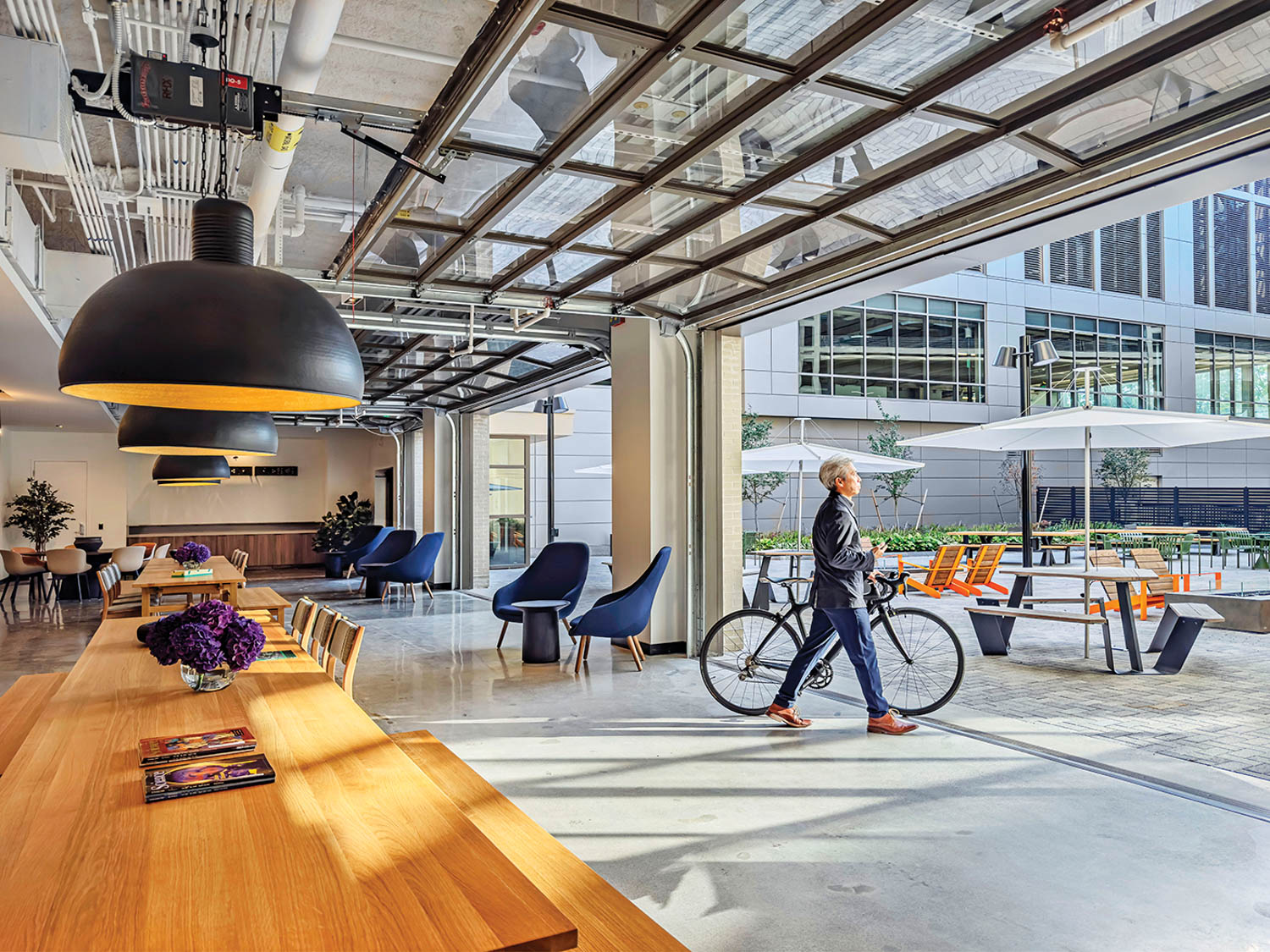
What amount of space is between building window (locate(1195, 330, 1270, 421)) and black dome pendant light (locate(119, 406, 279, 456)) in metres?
29.8

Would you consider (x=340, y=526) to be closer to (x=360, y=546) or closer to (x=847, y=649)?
(x=360, y=546)

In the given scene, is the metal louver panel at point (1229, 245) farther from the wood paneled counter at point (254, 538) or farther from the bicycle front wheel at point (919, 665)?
the wood paneled counter at point (254, 538)

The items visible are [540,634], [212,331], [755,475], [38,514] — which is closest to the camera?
[212,331]

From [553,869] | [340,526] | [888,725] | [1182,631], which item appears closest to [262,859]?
[553,869]

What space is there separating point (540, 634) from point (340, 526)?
37.5 ft

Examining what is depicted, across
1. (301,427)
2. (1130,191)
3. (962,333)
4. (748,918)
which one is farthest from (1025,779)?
(962,333)

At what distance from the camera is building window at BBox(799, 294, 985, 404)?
22.9 m

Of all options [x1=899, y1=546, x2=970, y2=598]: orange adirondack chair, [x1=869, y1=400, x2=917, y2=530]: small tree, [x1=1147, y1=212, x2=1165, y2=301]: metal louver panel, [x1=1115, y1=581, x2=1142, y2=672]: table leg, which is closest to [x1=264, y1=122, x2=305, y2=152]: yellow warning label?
[x1=1115, y1=581, x2=1142, y2=672]: table leg

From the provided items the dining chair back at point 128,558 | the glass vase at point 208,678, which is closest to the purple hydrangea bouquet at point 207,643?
the glass vase at point 208,678

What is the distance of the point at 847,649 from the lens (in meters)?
5.05

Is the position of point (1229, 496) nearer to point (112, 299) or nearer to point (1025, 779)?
point (1025, 779)

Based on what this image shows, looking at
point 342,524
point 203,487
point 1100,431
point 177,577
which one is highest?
point 1100,431

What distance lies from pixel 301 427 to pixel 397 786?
18.1m

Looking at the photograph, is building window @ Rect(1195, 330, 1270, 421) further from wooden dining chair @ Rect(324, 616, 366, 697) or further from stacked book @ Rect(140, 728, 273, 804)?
stacked book @ Rect(140, 728, 273, 804)
